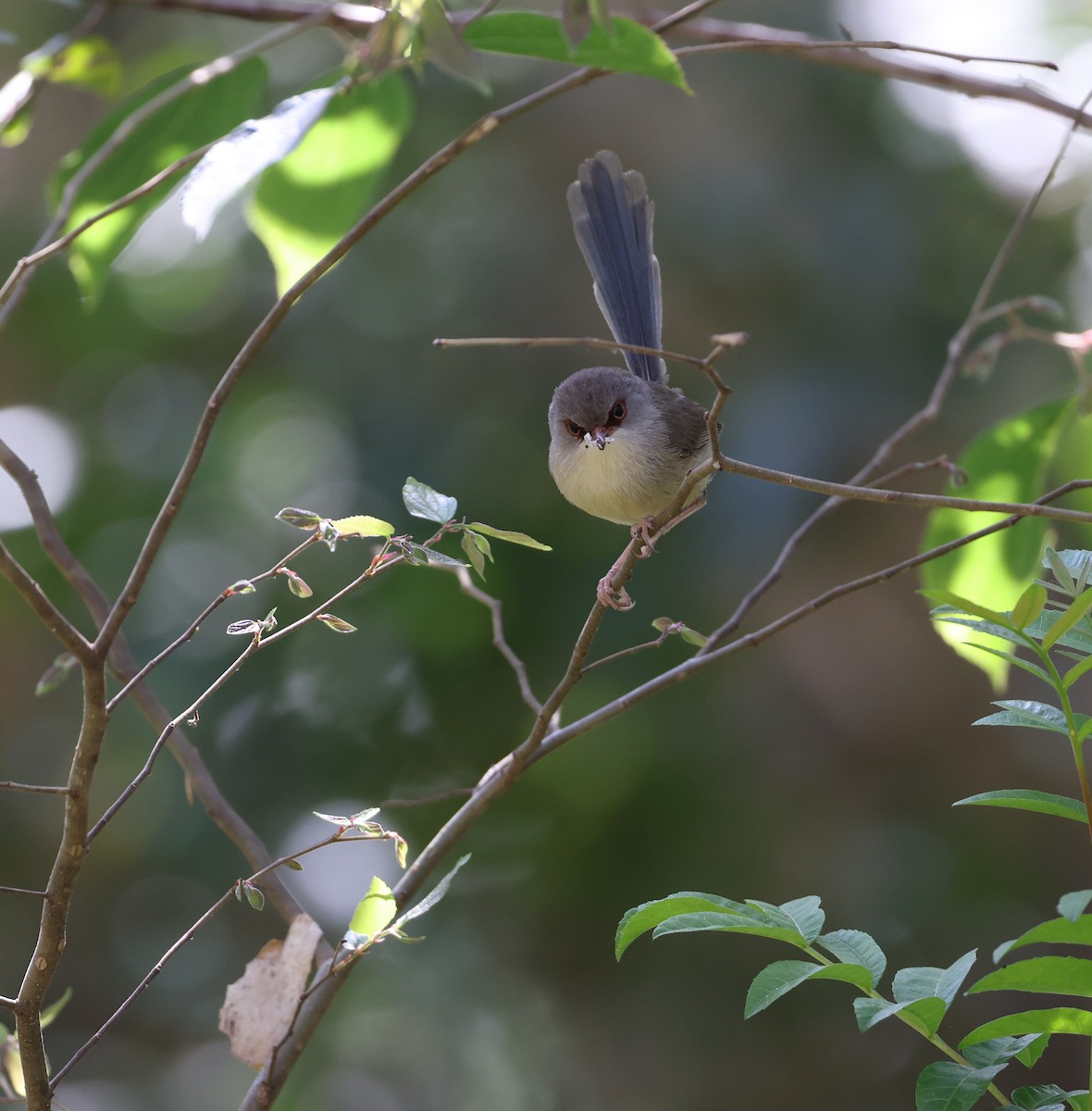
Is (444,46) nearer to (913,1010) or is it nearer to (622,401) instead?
(913,1010)

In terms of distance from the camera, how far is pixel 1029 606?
1188 millimetres

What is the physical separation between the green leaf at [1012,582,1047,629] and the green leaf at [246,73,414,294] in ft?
4.24

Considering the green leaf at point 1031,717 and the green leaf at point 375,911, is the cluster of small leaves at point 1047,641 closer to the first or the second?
the green leaf at point 1031,717

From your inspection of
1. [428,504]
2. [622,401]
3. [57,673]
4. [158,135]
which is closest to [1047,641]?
[428,504]

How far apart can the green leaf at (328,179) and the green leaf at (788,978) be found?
1.34 meters

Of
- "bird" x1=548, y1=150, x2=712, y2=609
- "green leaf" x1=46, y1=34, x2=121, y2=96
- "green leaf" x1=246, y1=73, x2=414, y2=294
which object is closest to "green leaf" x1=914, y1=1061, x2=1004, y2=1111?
"bird" x1=548, y1=150, x2=712, y2=609

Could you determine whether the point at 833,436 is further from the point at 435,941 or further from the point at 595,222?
the point at 435,941

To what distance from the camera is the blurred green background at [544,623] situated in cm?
471

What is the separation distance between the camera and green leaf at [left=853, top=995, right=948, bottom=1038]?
112 cm

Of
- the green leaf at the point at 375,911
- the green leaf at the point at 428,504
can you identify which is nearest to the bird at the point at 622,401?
the green leaf at the point at 428,504

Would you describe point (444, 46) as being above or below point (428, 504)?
above

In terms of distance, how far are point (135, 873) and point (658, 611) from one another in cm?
252

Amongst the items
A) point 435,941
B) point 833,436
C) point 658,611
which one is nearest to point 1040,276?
point 833,436

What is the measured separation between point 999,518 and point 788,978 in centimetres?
154
